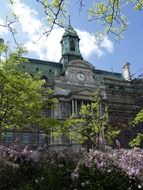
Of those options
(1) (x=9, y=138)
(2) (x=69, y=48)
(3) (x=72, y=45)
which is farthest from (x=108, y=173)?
(3) (x=72, y=45)

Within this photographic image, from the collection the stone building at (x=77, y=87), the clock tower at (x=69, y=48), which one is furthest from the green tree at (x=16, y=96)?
the clock tower at (x=69, y=48)

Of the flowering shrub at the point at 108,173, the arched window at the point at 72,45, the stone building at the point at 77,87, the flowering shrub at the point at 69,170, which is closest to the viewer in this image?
the flowering shrub at the point at 108,173

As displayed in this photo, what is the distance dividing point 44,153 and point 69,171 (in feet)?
7.30

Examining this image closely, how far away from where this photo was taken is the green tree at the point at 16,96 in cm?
1519

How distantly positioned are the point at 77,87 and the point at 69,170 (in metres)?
33.4

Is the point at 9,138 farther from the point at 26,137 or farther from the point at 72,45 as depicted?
the point at 72,45

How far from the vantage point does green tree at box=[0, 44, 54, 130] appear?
15188 millimetres

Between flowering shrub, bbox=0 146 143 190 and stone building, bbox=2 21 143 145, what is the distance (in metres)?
25.3

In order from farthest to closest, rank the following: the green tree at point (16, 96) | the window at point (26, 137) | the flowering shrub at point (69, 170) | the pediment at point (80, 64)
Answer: the pediment at point (80, 64) < the window at point (26, 137) < the green tree at point (16, 96) < the flowering shrub at point (69, 170)

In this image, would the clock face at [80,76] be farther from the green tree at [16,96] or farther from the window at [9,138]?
the green tree at [16,96]

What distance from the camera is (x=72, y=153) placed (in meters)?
10.8

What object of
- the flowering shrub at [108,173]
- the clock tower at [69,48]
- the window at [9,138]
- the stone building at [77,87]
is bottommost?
the flowering shrub at [108,173]

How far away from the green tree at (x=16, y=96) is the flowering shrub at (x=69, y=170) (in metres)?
4.60

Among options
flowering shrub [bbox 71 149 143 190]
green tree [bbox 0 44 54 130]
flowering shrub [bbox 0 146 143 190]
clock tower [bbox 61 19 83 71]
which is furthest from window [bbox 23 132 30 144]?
flowering shrub [bbox 71 149 143 190]
